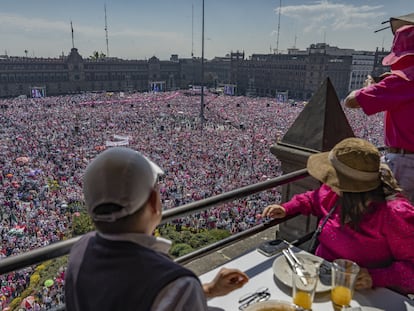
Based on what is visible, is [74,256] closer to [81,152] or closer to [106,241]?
[106,241]

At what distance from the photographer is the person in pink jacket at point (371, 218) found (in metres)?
1.81

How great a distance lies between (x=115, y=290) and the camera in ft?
3.29

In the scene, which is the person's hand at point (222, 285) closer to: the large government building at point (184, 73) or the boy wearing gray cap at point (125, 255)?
the boy wearing gray cap at point (125, 255)

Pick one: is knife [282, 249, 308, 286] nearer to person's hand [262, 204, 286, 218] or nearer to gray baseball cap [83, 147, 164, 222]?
person's hand [262, 204, 286, 218]

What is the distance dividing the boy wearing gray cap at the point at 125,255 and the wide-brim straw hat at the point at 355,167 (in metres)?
1.15

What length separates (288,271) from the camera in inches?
73.2

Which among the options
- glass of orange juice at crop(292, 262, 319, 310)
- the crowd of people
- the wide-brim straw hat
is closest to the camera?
glass of orange juice at crop(292, 262, 319, 310)

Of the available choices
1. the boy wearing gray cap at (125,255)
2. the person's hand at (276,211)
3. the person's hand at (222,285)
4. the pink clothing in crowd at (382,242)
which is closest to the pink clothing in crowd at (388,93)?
the pink clothing in crowd at (382,242)

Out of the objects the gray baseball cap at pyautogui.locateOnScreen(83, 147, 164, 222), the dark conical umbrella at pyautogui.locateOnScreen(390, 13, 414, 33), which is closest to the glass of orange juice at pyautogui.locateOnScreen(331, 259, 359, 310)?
the gray baseball cap at pyautogui.locateOnScreen(83, 147, 164, 222)

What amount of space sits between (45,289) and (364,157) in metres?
9.68

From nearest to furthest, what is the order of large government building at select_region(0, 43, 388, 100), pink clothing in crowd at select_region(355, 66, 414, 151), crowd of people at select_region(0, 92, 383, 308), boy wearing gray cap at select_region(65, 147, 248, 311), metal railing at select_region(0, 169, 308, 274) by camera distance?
boy wearing gray cap at select_region(65, 147, 248, 311) → metal railing at select_region(0, 169, 308, 274) → pink clothing in crowd at select_region(355, 66, 414, 151) → crowd of people at select_region(0, 92, 383, 308) → large government building at select_region(0, 43, 388, 100)

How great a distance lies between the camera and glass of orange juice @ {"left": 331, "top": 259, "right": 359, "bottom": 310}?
1.59 meters

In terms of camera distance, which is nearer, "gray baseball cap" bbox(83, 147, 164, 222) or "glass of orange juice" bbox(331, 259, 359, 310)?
"gray baseball cap" bbox(83, 147, 164, 222)

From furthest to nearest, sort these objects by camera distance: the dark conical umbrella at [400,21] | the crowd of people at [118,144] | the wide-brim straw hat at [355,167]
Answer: the crowd of people at [118,144] → the dark conical umbrella at [400,21] → the wide-brim straw hat at [355,167]
